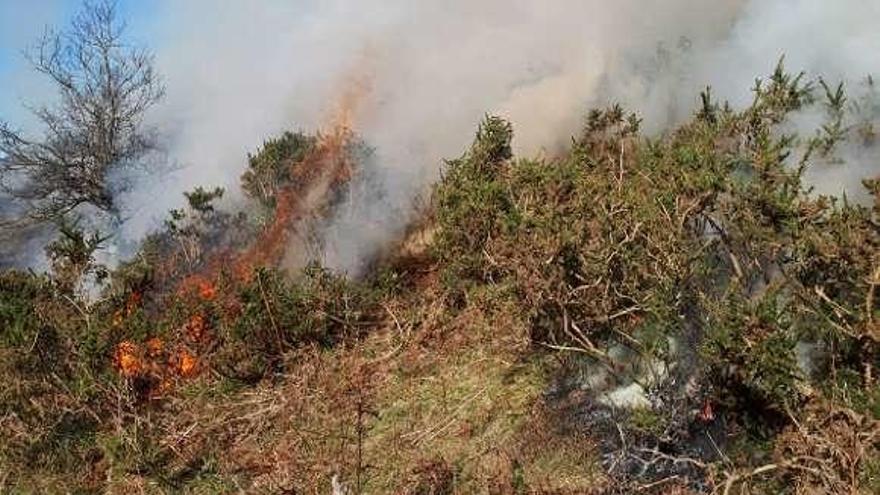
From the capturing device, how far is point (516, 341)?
8.16 m

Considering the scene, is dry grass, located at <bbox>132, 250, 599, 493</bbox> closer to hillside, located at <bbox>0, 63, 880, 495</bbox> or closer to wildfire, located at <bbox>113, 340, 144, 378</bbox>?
hillside, located at <bbox>0, 63, 880, 495</bbox>

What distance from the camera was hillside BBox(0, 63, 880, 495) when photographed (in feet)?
19.1

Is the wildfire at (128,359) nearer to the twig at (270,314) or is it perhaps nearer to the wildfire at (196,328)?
the wildfire at (196,328)

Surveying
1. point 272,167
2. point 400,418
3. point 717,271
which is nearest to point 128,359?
point 400,418

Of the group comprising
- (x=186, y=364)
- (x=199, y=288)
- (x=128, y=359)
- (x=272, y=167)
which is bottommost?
(x=186, y=364)

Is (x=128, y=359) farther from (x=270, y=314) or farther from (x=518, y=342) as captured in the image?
(x=518, y=342)

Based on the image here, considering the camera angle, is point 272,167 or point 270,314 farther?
point 272,167

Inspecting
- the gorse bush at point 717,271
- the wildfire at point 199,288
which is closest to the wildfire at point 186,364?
the wildfire at point 199,288

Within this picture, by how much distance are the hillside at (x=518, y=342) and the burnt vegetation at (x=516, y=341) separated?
0.02m

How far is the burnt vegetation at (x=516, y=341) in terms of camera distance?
581cm

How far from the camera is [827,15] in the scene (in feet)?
35.9

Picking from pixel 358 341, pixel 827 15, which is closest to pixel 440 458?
pixel 358 341

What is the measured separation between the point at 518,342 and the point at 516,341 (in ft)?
0.36

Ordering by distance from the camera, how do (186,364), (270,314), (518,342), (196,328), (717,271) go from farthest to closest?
1. (196,328)
2. (186,364)
3. (270,314)
4. (518,342)
5. (717,271)
